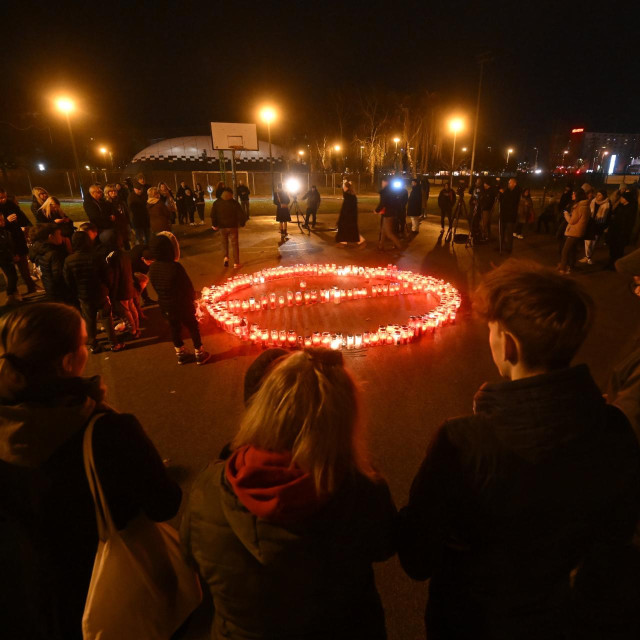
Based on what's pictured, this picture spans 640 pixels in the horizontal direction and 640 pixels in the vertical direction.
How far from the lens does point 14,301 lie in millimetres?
8094

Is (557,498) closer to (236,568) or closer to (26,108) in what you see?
(236,568)

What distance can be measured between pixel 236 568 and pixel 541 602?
1.11 metres

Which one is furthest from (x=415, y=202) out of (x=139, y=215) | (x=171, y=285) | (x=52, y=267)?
(x=52, y=267)

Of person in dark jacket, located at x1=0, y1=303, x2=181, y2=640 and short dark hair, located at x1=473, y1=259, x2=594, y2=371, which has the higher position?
short dark hair, located at x1=473, y1=259, x2=594, y2=371

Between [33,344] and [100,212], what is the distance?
26.4 feet

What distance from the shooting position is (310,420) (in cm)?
130

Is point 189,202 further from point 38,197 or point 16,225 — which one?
point 38,197

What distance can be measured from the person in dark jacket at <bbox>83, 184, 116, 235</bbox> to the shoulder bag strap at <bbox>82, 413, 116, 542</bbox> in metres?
8.15

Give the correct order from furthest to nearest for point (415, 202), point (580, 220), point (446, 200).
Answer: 1. point (415, 202)
2. point (446, 200)
3. point (580, 220)

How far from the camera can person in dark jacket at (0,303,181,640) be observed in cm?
168

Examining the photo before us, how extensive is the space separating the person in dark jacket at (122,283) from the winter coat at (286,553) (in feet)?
17.8

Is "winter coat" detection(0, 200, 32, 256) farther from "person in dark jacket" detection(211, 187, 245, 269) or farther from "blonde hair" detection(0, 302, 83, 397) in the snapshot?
"blonde hair" detection(0, 302, 83, 397)

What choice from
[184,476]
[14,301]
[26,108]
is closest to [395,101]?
[26,108]

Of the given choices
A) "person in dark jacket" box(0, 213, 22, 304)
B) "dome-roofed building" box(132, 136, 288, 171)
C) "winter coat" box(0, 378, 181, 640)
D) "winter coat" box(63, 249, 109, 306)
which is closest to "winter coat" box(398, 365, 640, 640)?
"winter coat" box(0, 378, 181, 640)
